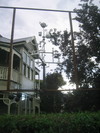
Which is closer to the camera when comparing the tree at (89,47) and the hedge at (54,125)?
the hedge at (54,125)

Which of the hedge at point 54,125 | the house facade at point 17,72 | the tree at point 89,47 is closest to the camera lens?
the hedge at point 54,125

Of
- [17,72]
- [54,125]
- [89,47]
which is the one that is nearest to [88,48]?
[89,47]

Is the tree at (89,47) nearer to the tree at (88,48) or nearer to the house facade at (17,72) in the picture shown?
the tree at (88,48)

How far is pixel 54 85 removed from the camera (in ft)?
64.7

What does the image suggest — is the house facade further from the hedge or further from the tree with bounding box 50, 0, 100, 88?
the hedge

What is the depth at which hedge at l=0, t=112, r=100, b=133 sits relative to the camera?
410 cm

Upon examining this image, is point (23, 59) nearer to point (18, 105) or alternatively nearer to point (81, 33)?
point (18, 105)

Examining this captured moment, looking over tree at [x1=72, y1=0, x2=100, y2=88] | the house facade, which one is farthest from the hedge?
tree at [x1=72, y1=0, x2=100, y2=88]

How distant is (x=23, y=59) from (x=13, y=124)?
9344mm

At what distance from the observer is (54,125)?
416cm

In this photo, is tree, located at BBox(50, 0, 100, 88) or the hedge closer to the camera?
the hedge

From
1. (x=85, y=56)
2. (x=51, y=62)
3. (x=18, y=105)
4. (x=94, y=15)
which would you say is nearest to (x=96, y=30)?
(x=94, y=15)

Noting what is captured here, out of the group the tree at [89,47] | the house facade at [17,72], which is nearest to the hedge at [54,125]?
the house facade at [17,72]

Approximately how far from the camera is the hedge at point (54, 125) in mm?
4102
